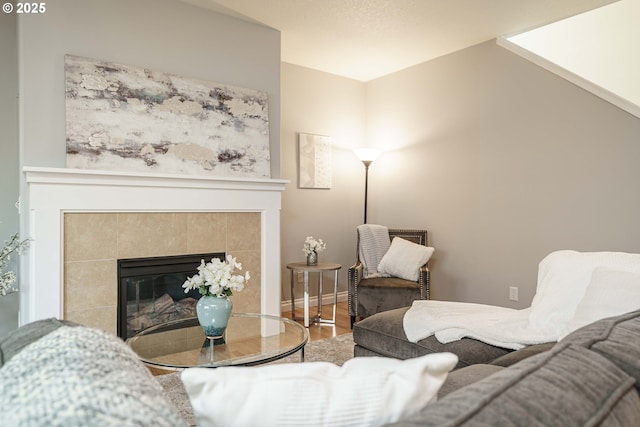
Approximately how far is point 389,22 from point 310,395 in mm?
3486

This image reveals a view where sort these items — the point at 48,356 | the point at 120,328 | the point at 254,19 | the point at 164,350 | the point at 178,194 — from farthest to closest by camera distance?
1. the point at 254,19
2. the point at 178,194
3. the point at 120,328
4. the point at 164,350
5. the point at 48,356

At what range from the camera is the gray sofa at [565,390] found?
61cm

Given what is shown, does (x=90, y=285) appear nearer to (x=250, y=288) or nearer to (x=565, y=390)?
(x=250, y=288)

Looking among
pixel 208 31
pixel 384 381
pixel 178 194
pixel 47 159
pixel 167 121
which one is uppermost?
pixel 208 31

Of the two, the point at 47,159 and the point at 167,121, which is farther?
the point at 167,121

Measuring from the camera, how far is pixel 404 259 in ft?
13.3

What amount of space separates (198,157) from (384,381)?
2.87 m

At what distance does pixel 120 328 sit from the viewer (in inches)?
118

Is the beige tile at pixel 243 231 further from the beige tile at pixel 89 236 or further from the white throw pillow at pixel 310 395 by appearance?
the white throw pillow at pixel 310 395

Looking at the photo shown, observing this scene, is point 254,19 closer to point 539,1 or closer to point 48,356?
point 539,1

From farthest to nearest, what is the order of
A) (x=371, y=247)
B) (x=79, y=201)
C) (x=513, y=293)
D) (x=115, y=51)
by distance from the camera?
(x=371, y=247) < (x=513, y=293) < (x=115, y=51) < (x=79, y=201)

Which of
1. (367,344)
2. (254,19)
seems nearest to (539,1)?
(254,19)

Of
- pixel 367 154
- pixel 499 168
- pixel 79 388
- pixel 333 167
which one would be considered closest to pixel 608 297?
pixel 79 388

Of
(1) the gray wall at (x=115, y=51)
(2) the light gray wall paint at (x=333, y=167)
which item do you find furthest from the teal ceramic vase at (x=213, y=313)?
(2) the light gray wall paint at (x=333, y=167)
